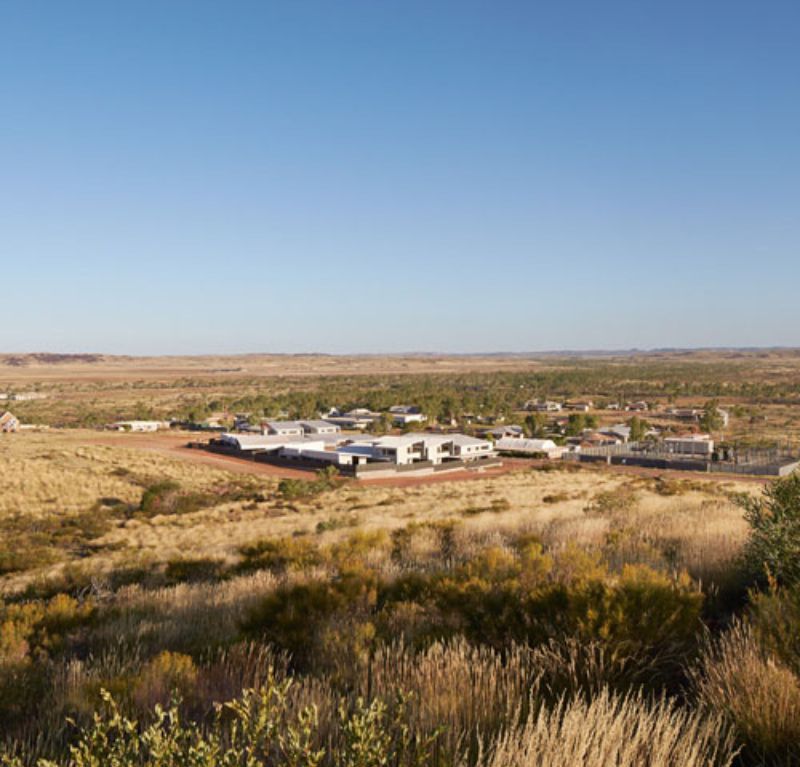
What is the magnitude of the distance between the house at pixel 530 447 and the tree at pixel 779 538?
2218 inches

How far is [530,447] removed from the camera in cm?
6391

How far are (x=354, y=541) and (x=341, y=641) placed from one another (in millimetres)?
6861

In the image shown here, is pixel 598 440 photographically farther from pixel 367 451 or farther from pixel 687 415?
pixel 687 415

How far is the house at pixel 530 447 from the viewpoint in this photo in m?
62.7

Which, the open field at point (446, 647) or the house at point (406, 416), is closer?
the open field at point (446, 647)

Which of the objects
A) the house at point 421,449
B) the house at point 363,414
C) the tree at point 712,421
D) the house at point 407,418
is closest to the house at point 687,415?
the tree at point 712,421

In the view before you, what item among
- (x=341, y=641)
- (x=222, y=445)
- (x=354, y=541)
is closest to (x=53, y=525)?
(x=354, y=541)

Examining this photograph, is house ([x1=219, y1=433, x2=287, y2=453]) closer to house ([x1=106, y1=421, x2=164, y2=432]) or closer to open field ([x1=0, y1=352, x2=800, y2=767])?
house ([x1=106, y1=421, x2=164, y2=432])

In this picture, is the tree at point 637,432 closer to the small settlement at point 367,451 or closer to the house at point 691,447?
the house at point 691,447

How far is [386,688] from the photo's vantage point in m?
4.22

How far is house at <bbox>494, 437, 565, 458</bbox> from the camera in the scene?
6266cm

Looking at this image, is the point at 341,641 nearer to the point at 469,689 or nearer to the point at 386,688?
the point at 386,688

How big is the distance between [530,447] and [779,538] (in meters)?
58.3

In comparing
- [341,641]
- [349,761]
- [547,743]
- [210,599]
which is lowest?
[210,599]
